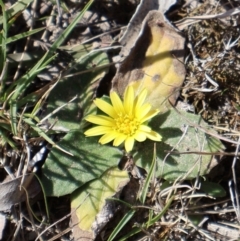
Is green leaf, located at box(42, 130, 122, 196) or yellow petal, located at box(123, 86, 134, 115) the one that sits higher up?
yellow petal, located at box(123, 86, 134, 115)

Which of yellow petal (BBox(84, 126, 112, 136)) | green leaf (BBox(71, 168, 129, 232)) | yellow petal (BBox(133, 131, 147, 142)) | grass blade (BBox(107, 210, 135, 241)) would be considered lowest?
grass blade (BBox(107, 210, 135, 241))

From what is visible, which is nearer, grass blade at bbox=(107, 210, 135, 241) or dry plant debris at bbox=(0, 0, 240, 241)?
grass blade at bbox=(107, 210, 135, 241)

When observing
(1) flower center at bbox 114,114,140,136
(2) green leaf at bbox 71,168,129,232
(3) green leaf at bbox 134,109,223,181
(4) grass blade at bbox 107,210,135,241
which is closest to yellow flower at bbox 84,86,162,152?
(1) flower center at bbox 114,114,140,136

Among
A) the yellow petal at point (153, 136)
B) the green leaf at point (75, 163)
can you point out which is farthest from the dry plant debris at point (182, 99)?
the yellow petal at point (153, 136)

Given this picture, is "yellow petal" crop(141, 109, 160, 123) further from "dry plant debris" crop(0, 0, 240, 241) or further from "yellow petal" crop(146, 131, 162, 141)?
"dry plant debris" crop(0, 0, 240, 241)

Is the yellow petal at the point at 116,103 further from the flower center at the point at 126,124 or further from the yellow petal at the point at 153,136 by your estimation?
the yellow petal at the point at 153,136

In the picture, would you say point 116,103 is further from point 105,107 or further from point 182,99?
point 182,99

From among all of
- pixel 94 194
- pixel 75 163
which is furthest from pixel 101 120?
pixel 94 194
